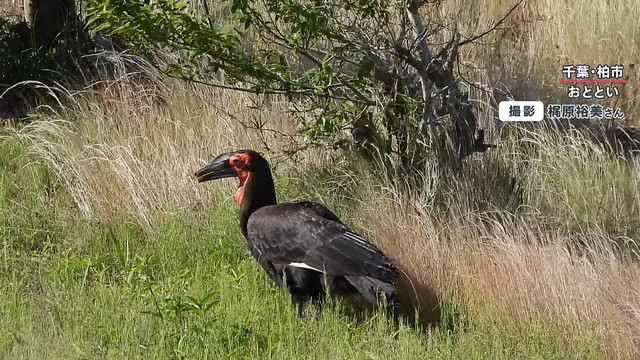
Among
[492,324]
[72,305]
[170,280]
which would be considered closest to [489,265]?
[492,324]

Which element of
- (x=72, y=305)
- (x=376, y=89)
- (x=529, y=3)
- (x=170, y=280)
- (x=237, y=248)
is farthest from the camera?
(x=529, y=3)

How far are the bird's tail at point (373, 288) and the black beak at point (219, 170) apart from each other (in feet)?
4.02

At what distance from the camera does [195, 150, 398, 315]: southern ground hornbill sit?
5.57 meters

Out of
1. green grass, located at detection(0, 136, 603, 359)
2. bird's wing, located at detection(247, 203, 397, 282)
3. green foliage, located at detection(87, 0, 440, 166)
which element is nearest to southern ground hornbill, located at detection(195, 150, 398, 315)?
bird's wing, located at detection(247, 203, 397, 282)

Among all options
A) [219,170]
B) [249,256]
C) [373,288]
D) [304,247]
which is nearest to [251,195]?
[219,170]

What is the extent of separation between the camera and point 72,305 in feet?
18.4

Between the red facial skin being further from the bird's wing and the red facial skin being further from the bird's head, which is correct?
the bird's wing

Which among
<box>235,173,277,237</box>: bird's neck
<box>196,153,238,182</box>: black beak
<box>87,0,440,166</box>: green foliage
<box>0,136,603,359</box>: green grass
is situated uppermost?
<box>87,0,440,166</box>: green foliage

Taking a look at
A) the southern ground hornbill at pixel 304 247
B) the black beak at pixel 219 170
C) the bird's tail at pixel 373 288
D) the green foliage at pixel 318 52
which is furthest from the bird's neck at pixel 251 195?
the bird's tail at pixel 373 288

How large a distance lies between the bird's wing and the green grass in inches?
8.8

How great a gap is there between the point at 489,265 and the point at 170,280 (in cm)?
179

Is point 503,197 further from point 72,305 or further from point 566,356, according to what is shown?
point 72,305

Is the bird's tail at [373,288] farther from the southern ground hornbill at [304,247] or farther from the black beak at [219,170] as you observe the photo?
the black beak at [219,170]

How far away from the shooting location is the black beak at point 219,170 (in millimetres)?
6422
